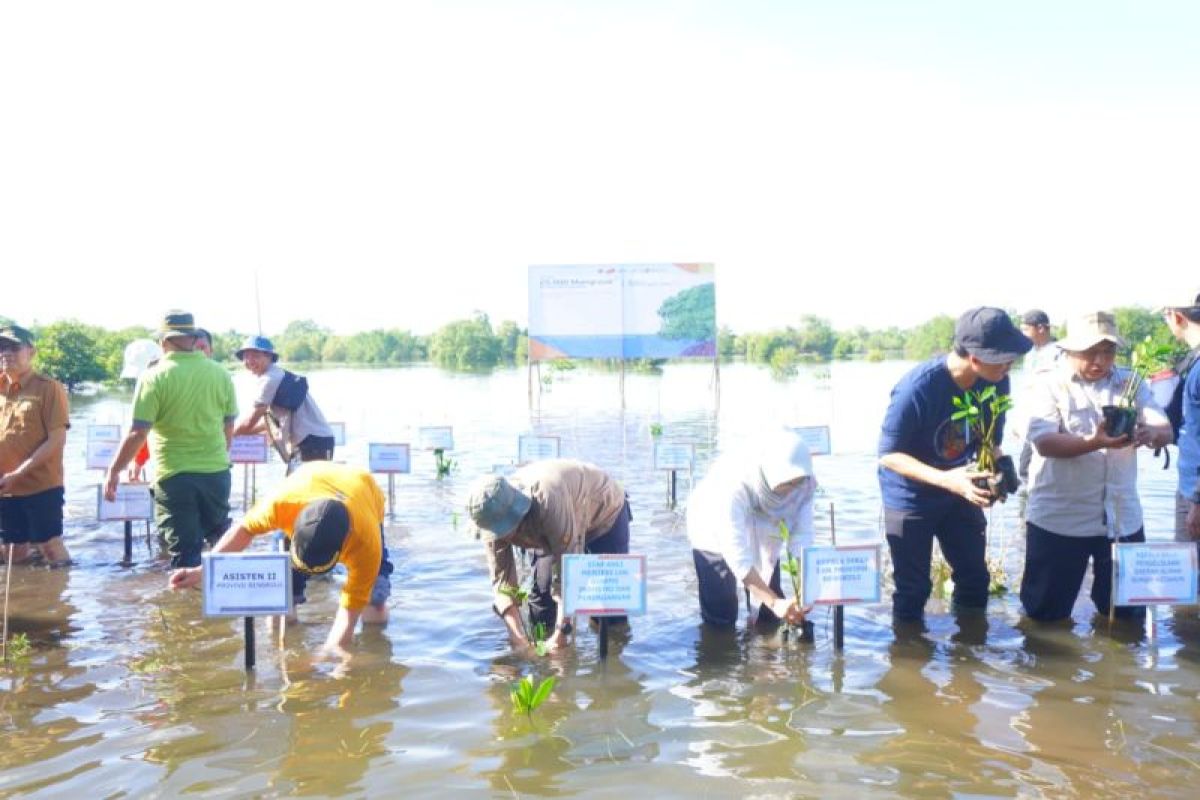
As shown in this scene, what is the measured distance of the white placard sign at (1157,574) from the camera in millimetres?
4531

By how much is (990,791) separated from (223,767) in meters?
2.87

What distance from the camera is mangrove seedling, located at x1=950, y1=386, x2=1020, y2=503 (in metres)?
4.23

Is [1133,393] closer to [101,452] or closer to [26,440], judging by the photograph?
[26,440]

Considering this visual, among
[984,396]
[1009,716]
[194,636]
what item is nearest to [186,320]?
[194,636]

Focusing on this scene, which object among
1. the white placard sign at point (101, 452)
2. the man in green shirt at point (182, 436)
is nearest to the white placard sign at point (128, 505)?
the man in green shirt at point (182, 436)

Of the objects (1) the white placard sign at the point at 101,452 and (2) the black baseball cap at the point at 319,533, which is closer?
(2) the black baseball cap at the point at 319,533

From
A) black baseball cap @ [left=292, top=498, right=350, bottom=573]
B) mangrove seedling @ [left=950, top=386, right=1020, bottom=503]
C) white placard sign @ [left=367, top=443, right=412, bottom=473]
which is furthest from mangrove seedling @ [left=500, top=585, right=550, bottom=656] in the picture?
white placard sign @ [left=367, top=443, right=412, bottom=473]

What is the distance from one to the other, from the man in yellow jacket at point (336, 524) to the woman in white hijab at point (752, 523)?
1.70 meters

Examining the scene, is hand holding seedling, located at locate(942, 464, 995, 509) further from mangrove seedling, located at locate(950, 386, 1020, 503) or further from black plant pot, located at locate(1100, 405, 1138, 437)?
black plant pot, located at locate(1100, 405, 1138, 437)

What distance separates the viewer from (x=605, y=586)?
432 cm

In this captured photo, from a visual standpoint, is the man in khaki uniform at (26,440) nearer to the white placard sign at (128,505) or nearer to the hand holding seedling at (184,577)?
the white placard sign at (128,505)

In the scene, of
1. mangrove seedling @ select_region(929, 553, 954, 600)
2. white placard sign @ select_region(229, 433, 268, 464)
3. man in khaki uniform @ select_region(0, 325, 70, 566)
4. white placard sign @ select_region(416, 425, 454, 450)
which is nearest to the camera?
mangrove seedling @ select_region(929, 553, 954, 600)

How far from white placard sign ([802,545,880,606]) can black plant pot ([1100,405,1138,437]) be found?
121 cm

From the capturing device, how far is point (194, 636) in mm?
5230
